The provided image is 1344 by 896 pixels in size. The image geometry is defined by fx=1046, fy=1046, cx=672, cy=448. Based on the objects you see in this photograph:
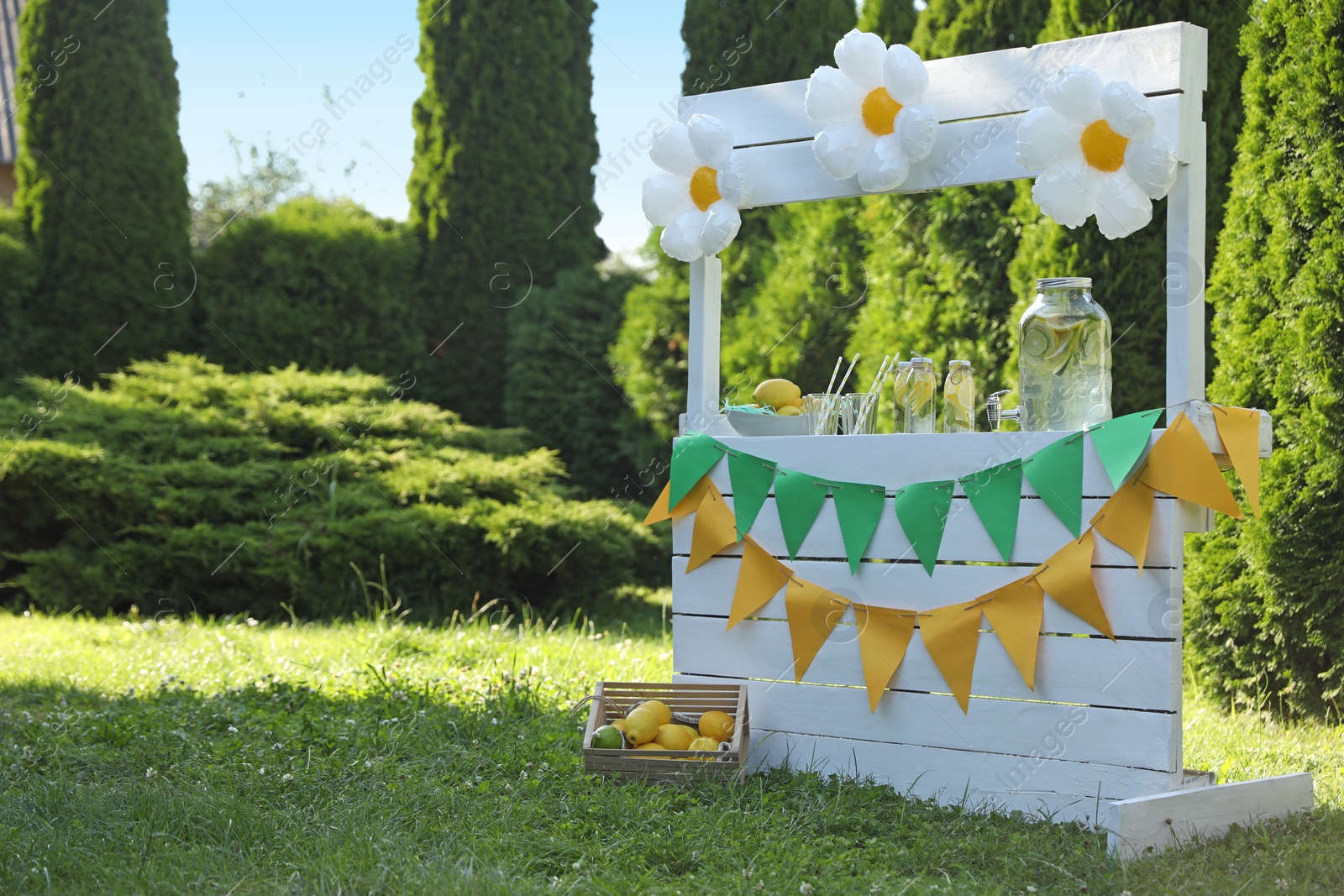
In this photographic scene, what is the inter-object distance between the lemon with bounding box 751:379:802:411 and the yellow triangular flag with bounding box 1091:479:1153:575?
978 millimetres

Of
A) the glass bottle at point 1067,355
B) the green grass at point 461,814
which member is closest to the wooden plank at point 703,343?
the glass bottle at point 1067,355

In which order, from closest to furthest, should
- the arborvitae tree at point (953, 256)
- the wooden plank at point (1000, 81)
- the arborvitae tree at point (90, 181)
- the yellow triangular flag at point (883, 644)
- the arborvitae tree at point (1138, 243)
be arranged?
the wooden plank at point (1000, 81), the yellow triangular flag at point (883, 644), the arborvitae tree at point (1138, 243), the arborvitae tree at point (953, 256), the arborvitae tree at point (90, 181)

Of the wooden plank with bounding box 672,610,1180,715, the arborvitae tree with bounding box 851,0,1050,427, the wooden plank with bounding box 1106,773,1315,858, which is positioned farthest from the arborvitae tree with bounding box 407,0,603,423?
the wooden plank with bounding box 1106,773,1315,858

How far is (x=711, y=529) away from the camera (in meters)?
2.95

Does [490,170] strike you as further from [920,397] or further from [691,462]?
[920,397]

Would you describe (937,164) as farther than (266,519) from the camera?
No

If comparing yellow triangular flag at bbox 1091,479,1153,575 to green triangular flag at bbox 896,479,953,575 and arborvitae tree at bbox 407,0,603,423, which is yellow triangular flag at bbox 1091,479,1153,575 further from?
arborvitae tree at bbox 407,0,603,423

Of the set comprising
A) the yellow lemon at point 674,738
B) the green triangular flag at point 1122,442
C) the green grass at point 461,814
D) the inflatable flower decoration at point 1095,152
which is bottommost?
the green grass at point 461,814

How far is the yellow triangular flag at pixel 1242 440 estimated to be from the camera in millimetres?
2340

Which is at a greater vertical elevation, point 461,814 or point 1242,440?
point 1242,440

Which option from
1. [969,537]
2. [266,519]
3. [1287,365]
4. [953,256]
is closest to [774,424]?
[969,537]

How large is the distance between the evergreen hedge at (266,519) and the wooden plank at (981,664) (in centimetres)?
282

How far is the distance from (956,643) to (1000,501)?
367 mm

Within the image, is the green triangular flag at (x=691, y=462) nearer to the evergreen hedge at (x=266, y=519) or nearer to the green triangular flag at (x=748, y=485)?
the green triangular flag at (x=748, y=485)
